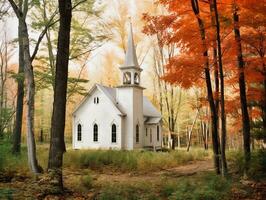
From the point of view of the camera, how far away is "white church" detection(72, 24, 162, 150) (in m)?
29.3

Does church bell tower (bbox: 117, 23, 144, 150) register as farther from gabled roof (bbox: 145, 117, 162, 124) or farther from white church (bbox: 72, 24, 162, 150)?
gabled roof (bbox: 145, 117, 162, 124)

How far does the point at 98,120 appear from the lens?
3048cm

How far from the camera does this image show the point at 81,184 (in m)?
10.7

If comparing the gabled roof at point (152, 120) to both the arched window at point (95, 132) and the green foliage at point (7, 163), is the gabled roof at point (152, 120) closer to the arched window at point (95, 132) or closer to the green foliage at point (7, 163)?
the arched window at point (95, 132)

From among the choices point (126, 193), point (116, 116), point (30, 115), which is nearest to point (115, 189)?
point (126, 193)

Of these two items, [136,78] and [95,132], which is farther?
[95,132]

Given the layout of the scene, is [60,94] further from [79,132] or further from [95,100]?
[79,132]

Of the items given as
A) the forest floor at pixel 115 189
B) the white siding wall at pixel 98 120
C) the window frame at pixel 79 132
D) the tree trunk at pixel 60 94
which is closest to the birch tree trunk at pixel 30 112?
the forest floor at pixel 115 189

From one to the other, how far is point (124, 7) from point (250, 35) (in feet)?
60.2

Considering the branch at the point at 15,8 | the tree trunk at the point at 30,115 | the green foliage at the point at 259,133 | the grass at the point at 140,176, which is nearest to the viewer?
the grass at the point at 140,176

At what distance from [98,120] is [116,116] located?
2065mm

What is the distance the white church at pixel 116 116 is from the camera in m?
29.3

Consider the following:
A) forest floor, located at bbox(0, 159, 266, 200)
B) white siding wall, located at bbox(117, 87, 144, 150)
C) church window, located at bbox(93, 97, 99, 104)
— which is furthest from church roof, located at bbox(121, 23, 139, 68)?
forest floor, located at bbox(0, 159, 266, 200)

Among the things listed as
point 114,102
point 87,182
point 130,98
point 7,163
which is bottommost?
point 87,182
